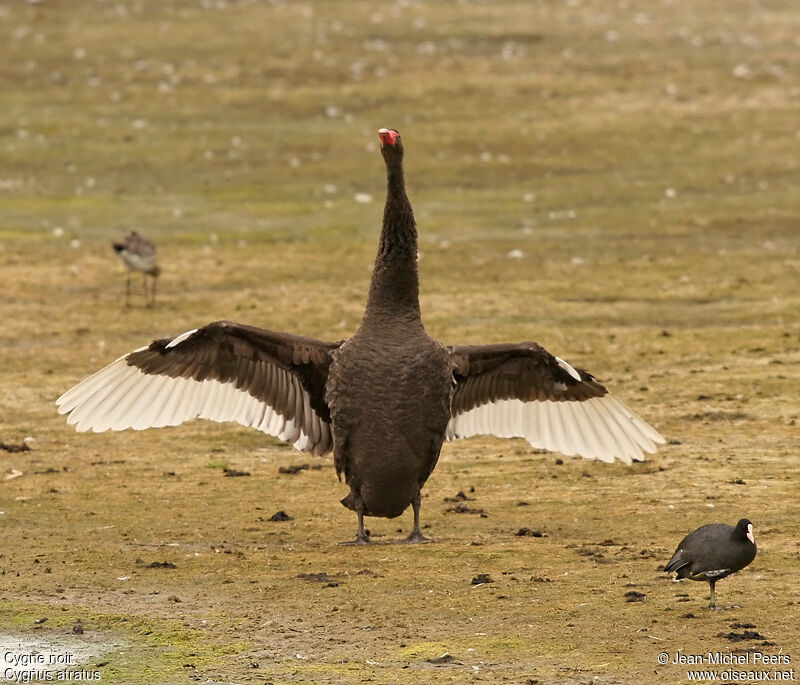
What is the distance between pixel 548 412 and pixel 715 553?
3088 millimetres

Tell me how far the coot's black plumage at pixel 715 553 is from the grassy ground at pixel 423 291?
0.77 feet

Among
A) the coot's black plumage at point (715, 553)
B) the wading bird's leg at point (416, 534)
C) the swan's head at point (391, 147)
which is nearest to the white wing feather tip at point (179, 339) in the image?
the swan's head at point (391, 147)

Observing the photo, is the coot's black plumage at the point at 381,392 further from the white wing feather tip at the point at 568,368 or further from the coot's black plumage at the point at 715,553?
the coot's black plumage at the point at 715,553

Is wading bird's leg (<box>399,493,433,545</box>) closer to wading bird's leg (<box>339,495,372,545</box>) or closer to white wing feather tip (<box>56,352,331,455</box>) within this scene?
wading bird's leg (<box>339,495,372,545</box>)

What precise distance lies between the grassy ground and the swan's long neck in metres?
1.73

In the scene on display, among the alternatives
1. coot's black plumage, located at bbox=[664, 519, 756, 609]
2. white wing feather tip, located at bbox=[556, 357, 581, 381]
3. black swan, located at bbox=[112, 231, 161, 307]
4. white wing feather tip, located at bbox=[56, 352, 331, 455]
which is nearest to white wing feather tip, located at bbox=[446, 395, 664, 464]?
white wing feather tip, located at bbox=[556, 357, 581, 381]

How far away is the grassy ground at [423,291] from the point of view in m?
9.72

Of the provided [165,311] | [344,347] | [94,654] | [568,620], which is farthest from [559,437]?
[165,311]

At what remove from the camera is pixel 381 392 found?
11070 mm

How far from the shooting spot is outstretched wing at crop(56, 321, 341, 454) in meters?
11.6

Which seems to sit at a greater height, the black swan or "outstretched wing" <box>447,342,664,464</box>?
the black swan

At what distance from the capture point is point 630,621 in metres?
9.32

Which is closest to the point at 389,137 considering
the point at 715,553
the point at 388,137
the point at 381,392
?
the point at 388,137

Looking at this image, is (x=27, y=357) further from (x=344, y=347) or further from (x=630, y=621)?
(x=630, y=621)
